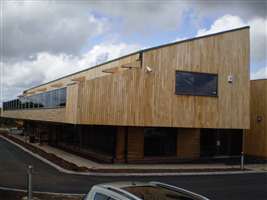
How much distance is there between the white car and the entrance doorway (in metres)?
25.3

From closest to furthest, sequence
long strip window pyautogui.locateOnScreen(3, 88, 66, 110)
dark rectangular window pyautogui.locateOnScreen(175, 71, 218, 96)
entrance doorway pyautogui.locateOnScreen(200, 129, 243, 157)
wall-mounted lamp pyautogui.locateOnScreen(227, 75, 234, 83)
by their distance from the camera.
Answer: dark rectangular window pyautogui.locateOnScreen(175, 71, 218, 96), wall-mounted lamp pyautogui.locateOnScreen(227, 75, 234, 83), entrance doorway pyautogui.locateOnScreen(200, 129, 243, 157), long strip window pyautogui.locateOnScreen(3, 88, 66, 110)

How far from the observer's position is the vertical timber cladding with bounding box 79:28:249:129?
85.4ft

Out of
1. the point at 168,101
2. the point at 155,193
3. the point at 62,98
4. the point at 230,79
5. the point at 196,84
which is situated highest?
the point at 230,79

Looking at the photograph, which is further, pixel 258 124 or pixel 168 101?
pixel 258 124

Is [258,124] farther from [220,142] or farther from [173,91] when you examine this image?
[173,91]

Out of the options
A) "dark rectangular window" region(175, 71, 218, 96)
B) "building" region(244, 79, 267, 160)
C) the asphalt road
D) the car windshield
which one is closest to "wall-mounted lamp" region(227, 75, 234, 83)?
"dark rectangular window" region(175, 71, 218, 96)

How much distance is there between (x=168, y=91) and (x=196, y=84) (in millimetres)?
2499

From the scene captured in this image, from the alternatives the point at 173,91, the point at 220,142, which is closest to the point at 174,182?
the point at 173,91

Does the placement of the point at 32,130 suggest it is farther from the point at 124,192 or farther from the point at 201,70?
the point at 124,192

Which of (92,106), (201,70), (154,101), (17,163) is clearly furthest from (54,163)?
(201,70)

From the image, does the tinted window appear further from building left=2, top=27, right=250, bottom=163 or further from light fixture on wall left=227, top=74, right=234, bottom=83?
light fixture on wall left=227, top=74, right=234, bottom=83

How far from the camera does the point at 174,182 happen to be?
62.3 feet

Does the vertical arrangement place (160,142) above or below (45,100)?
below

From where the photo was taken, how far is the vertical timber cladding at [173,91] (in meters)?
26.0
